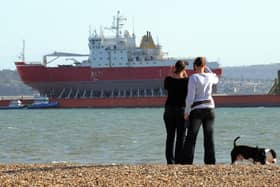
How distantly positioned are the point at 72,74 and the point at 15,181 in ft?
175

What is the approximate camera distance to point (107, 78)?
60.5 m

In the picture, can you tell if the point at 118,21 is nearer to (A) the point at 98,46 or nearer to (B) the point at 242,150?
(A) the point at 98,46

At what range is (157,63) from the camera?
6072cm

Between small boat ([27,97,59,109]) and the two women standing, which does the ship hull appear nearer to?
small boat ([27,97,59,109])

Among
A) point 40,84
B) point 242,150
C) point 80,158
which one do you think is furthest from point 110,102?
point 242,150

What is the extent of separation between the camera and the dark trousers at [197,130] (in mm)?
8664

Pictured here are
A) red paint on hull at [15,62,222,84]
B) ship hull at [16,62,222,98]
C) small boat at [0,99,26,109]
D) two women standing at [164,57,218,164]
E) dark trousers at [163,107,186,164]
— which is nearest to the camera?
two women standing at [164,57,218,164]

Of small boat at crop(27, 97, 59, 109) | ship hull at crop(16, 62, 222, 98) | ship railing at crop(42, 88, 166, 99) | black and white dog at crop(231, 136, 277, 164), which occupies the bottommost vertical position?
small boat at crop(27, 97, 59, 109)

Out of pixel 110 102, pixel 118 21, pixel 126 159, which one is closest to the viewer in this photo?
pixel 126 159

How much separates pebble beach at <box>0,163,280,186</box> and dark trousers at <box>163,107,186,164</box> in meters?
0.43

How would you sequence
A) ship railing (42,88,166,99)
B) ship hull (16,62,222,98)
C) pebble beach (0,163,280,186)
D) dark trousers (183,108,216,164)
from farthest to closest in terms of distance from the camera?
ship railing (42,88,166,99) < ship hull (16,62,222,98) < dark trousers (183,108,216,164) < pebble beach (0,163,280,186)

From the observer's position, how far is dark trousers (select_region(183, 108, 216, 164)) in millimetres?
8664

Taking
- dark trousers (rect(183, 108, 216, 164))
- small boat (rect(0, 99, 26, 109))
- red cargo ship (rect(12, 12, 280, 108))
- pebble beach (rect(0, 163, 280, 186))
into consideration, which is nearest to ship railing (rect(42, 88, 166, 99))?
red cargo ship (rect(12, 12, 280, 108))

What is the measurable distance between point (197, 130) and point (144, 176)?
1.18 meters
